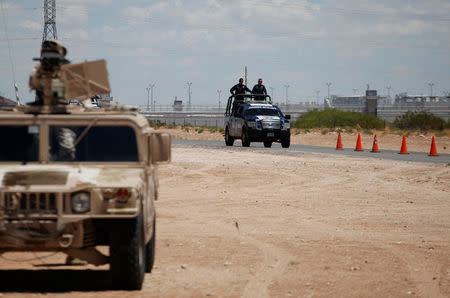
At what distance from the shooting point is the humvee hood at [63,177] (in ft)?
24.3

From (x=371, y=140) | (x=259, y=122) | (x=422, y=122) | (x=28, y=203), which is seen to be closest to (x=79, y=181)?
(x=28, y=203)

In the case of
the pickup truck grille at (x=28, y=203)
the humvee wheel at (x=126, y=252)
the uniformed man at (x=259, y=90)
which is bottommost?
the humvee wheel at (x=126, y=252)

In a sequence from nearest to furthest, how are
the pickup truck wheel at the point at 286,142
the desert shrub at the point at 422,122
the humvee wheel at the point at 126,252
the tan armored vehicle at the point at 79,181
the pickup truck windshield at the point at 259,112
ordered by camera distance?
the tan armored vehicle at the point at 79,181 < the humvee wheel at the point at 126,252 < the pickup truck windshield at the point at 259,112 < the pickup truck wheel at the point at 286,142 < the desert shrub at the point at 422,122

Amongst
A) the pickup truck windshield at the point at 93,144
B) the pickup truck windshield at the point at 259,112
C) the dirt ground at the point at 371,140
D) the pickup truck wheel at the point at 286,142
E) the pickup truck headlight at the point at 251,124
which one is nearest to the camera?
the pickup truck windshield at the point at 93,144

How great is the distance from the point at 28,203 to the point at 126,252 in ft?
3.13

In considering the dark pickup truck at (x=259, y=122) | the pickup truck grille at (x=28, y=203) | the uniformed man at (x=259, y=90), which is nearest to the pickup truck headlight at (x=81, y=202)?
the pickup truck grille at (x=28, y=203)

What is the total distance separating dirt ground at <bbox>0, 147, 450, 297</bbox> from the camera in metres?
8.30

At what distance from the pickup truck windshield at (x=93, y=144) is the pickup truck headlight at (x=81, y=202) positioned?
787 mm

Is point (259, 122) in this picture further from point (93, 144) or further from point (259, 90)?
point (93, 144)

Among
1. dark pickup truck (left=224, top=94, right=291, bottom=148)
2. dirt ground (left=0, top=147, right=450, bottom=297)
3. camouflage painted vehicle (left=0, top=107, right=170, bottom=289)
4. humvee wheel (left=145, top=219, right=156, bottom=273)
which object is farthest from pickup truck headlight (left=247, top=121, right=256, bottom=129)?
camouflage painted vehicle (left=0, top=107, right=170, bottom=289)

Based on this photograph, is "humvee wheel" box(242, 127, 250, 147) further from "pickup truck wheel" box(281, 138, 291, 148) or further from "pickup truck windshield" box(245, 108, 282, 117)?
"pickup truck wheel" box(281, 138, 291, 148)

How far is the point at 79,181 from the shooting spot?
741 centimetres

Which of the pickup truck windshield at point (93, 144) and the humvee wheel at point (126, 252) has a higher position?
the pickup truck windshield at point (93, 144)

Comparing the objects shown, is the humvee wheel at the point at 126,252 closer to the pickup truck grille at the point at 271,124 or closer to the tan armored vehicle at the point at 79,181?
the tan armored vehicle at the point at 79,181
